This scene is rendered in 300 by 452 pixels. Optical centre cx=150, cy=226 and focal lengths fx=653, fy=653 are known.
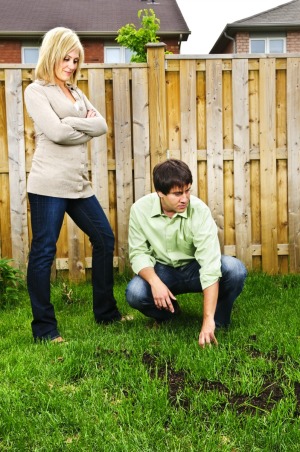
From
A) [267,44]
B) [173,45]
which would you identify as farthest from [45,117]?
[267,44]

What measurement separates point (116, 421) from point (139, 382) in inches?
17.5

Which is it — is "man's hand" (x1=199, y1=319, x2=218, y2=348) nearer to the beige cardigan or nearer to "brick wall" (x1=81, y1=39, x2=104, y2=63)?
the beige cardigan

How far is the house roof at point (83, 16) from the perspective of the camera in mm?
21766

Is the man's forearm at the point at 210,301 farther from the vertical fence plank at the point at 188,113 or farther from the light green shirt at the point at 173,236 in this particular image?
the vertical fence plank at the point at 188,113

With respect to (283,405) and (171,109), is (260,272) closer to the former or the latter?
(171,109)

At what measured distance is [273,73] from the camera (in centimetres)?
571

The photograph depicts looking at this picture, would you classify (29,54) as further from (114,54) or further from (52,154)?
(52,154)

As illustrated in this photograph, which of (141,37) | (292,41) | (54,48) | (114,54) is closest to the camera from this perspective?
(54,48)

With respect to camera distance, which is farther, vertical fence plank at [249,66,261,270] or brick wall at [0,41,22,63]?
brick wall at [0,41,22,63]

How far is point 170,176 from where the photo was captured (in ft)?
11.8

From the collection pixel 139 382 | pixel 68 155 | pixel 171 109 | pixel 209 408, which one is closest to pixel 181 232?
pixel 68 155

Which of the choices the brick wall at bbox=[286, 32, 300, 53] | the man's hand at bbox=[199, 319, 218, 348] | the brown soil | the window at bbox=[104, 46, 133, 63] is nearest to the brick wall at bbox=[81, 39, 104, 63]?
the window at bbox=[104, 46, 133, 63]

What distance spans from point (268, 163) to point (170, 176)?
7.87 ft

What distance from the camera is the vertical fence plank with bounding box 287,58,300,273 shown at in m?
5.76
